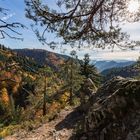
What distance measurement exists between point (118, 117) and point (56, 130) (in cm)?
817

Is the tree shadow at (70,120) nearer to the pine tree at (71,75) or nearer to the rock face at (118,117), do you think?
the rock face at (118,117)

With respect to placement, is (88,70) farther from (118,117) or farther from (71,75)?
(118,117)

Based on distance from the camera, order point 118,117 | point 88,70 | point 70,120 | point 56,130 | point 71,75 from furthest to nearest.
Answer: point 88,70, point 71,75, point 70,120, point 56,130, point 118,117

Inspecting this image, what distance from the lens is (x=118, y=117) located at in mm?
12484

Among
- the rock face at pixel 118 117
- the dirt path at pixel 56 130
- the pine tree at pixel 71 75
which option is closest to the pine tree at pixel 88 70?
the pine tree at pixel 71 75

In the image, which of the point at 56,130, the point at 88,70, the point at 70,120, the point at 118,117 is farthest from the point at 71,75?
the point at 118,117

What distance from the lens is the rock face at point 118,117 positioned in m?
11.7

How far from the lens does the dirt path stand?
18.7 meters

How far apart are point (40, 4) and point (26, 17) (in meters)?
0.74

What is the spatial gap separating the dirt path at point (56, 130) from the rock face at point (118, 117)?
3977mm

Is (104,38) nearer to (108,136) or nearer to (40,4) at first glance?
(40,4)

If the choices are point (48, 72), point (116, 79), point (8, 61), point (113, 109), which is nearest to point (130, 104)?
point (113, 109)

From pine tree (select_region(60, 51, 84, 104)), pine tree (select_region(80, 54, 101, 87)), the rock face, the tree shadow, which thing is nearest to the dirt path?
the tree shadow

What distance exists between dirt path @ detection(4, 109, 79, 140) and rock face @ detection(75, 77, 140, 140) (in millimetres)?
3977
